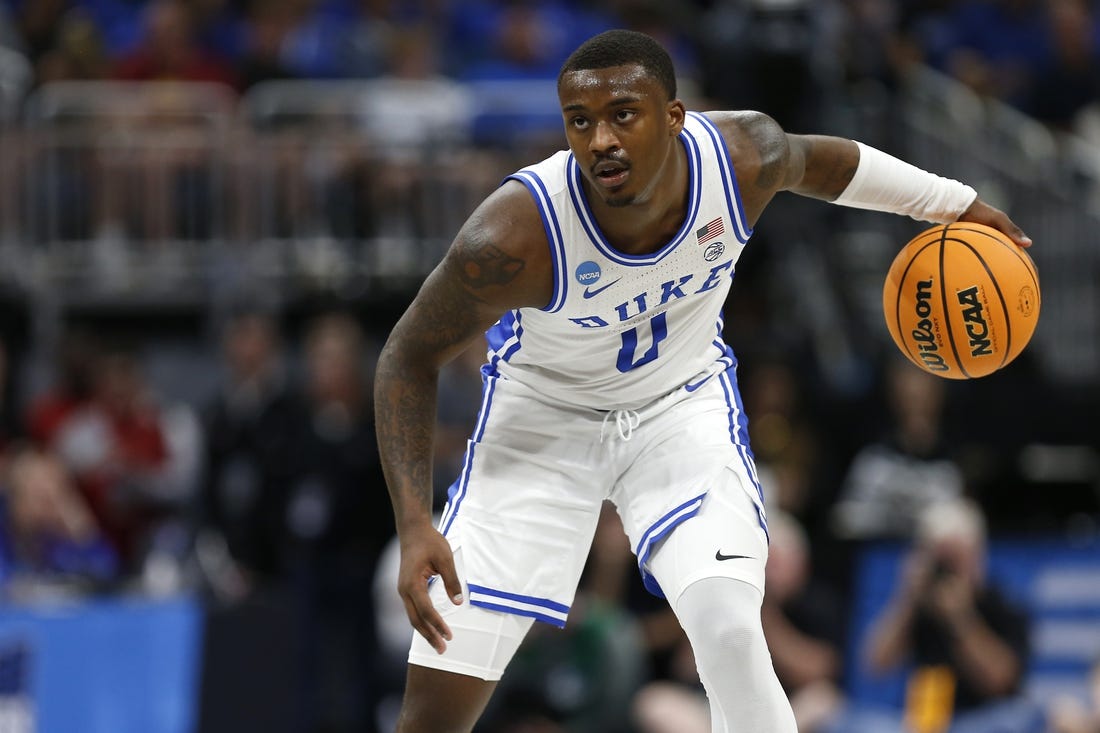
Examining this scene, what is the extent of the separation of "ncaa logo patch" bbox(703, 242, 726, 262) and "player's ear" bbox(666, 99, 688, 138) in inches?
15.8

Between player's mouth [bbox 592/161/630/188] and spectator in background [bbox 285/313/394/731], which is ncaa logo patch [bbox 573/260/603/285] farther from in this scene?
spectator in background [bbox 285/313/394/731]

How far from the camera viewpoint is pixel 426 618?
16.3 feet

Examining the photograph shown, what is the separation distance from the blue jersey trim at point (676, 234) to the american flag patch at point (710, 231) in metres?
0.05

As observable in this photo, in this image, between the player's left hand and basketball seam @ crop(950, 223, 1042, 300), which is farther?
the player's left hand

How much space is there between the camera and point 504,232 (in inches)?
197

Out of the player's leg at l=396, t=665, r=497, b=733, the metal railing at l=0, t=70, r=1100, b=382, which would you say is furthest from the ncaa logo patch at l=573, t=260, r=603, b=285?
the metal railing at l=0, t=70, r=1100, b=382

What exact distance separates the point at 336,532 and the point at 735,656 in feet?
17.5

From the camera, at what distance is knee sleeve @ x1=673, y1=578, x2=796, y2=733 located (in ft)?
16.3

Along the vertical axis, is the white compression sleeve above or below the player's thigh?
above

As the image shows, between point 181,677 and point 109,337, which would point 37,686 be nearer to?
point 181,677

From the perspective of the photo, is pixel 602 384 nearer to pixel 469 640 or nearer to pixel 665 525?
pixel 665 525

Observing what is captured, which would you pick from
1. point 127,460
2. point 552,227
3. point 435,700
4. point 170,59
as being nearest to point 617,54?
point 552,227

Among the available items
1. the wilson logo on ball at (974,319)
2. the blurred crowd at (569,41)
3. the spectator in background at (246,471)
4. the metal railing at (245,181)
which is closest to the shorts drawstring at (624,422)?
Result: the wilson logo on ball at (974,319)

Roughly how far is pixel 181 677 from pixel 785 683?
133 inches
